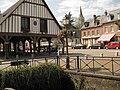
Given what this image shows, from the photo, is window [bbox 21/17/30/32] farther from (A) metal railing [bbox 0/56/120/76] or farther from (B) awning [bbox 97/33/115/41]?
(B) awning [bbox 97/33/115/41]

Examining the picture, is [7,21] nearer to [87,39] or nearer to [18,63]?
[18,63]

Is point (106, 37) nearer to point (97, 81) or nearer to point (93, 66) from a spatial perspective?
point (93, 66)

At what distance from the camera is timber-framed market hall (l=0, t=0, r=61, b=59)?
2138 cm

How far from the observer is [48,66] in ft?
35.2

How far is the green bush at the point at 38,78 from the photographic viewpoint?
9.28 meters

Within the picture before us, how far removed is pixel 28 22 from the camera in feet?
77.3

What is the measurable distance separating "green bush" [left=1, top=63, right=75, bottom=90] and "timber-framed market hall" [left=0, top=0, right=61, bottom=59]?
11580 mm

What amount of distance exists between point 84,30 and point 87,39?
2625mm

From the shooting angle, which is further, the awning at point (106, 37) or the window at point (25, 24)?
the awning at point (106, 37)

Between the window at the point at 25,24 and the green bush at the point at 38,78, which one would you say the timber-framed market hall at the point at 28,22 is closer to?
the window at the point at 25,24

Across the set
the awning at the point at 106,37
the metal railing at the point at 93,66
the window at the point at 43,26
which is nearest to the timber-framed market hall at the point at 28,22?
the window at the point at 43,26

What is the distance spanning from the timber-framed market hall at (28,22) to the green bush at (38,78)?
11.6 metres

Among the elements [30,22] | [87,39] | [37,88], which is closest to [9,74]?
[37,88]

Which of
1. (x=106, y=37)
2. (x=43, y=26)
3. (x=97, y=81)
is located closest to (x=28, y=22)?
(x=43, y=26)
